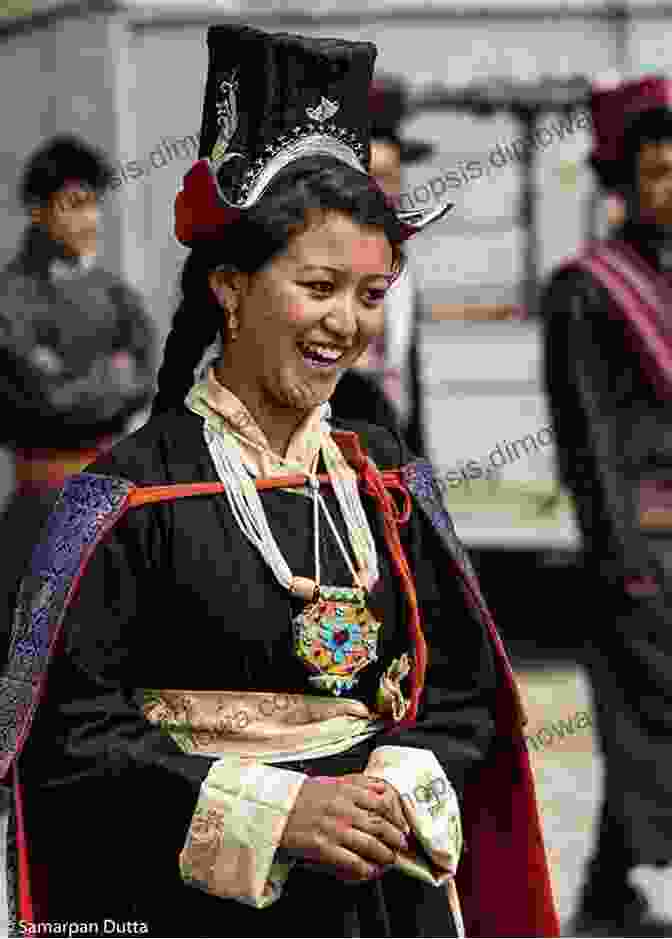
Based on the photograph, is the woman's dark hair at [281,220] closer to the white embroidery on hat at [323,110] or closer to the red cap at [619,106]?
the white embroidery on hat at [323,110]

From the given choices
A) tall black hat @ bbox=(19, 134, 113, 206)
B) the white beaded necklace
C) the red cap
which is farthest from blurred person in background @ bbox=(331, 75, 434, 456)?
the white beaded necklace

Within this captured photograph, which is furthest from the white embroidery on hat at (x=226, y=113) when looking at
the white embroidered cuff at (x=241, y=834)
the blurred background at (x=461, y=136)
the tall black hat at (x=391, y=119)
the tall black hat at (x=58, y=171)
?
the blurred background at (x=461, y=136)

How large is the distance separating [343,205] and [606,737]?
2.96 metres

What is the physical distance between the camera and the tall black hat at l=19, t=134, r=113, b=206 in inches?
266

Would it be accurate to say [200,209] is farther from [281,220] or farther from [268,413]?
[268,413]

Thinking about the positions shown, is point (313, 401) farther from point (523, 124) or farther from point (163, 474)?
point (523, 124)

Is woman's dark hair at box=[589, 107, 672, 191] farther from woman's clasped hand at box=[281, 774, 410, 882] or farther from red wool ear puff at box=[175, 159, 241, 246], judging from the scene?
woman's clasped hand at box=[281, 774, 410, 882]

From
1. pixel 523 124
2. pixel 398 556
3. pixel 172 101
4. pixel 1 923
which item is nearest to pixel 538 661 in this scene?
pixel 523 124

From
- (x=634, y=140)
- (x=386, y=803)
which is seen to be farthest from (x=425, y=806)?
(x=634, y=140)

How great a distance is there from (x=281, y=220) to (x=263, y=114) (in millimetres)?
152

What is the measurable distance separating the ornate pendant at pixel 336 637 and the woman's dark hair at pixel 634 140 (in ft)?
9.91

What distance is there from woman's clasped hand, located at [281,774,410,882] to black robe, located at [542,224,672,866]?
280cm

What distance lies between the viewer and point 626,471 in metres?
5.16

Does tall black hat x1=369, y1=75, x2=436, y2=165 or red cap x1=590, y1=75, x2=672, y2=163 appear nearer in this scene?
red cap x1=590, y1=75, x2=672, y2=163
